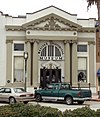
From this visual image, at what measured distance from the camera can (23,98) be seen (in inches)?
1037

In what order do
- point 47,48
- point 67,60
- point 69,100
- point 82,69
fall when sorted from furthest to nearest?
point 82,69 < point 47,48 < point 67,60 < point 69,100

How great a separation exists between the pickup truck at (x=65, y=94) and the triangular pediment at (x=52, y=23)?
12236mm

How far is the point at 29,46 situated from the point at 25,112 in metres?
29.6

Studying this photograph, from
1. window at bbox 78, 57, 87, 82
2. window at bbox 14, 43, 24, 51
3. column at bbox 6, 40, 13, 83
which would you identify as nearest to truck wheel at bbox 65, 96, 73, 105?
window at bbox 78, 57, 87, 82

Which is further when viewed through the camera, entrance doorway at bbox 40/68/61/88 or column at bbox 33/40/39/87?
entrance doorway at bbox 40/68/61/88

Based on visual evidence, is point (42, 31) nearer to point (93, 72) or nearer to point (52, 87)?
point (93, 72)

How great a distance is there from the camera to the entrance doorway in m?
40.0

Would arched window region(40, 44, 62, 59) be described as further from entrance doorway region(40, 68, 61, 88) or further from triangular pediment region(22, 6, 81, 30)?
triangular pediment region(22, 6, 81, 30)

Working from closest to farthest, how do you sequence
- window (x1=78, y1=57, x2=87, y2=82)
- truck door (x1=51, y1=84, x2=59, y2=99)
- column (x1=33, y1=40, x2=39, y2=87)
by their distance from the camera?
1. truck door (x1=51, y1=84, x2=59, y2=99)
2. column (x1=33, y1=40, x2=39, y2=87)
3. window (x1=78, y1=57, x2=87, y2=82)

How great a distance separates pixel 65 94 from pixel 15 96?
155 inches

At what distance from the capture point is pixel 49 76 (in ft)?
132

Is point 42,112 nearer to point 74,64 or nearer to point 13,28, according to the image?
point 74,64

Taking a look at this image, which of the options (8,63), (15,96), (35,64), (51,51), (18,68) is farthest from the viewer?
(51,51)

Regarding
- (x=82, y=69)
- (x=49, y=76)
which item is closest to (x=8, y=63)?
(x=49, y=76)
